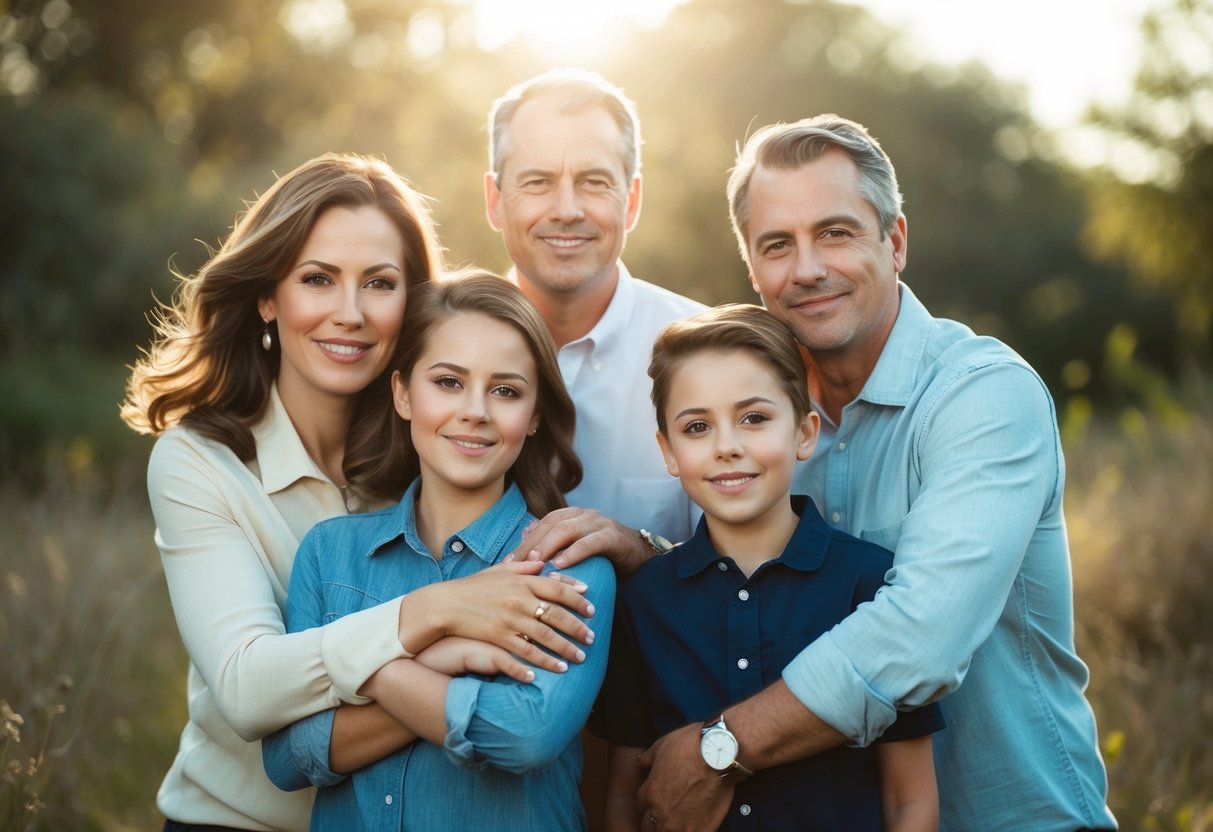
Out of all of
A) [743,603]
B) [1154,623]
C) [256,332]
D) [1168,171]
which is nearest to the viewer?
[743,603]

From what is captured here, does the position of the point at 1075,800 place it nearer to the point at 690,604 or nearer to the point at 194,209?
the point at 690,604

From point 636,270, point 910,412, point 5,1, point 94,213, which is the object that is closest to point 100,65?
point 5,1

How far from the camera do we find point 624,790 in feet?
8.69

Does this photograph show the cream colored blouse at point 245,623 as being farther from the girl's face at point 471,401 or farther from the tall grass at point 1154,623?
the tall grass at point 1154,623

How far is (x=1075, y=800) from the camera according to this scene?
2.76 meters

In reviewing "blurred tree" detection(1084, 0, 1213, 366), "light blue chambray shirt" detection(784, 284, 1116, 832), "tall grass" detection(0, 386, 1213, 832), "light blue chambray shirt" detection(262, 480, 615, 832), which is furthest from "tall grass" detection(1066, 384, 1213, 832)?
"blurred tree" detection(1084, 0, 1213, 366)

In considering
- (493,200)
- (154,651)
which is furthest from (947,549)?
(154,651)

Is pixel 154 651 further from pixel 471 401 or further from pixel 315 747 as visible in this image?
pixel 471 401

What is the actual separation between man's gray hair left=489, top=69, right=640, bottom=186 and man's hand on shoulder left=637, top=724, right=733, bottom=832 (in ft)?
6.80

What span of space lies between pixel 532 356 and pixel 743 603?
0.85 metres

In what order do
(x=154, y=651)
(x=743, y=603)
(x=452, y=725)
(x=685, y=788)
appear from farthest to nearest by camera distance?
(x=154, y=651), (x=743, y=603), (x=685, y=788), (x=452, y=725)

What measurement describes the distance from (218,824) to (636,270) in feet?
31.5

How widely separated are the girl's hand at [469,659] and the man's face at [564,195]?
1.56 metres

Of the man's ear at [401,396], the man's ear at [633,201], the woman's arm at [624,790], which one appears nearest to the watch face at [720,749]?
the woman's arm at [624,790]
